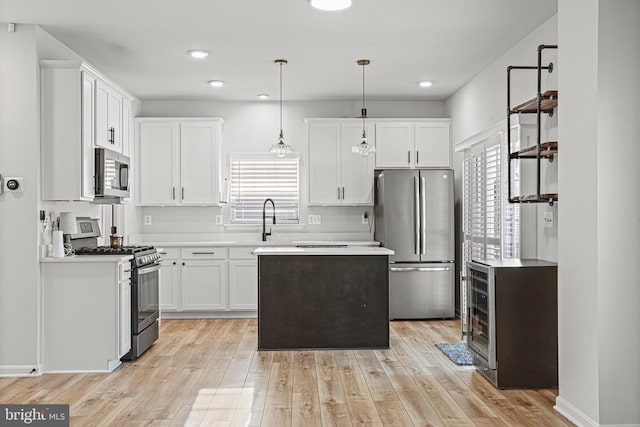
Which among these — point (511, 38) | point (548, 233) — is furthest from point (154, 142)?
point (548, 233)

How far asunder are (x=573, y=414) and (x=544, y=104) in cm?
207

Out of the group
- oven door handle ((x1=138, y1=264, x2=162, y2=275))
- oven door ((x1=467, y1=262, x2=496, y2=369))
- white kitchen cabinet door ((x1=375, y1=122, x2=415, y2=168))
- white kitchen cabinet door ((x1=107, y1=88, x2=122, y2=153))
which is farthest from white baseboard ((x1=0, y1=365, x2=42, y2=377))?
white kitchen cabinet door ((x1=375, y1=122, x2=415, y2=168))

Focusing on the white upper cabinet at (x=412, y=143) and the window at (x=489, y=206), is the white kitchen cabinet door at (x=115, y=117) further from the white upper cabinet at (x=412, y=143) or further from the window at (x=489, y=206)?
the window at (x=489, y=206)

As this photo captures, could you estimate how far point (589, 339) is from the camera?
3193 millimetres

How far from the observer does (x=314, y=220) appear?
7.46 m

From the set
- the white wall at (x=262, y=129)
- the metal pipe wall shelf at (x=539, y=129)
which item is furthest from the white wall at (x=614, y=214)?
the white wall at (x=262, y=129)

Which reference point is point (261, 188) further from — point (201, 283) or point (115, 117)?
point (115, 117)

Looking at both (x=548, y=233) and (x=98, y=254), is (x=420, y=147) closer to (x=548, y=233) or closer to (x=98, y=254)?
(x=548, y=233)

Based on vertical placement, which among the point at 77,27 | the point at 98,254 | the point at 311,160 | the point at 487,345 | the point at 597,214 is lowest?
the point at 487,345

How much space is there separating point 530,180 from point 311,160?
3.07m

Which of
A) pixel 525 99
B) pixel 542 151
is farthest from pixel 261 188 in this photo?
pixel 542 151

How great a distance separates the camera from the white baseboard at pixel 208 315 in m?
6.91

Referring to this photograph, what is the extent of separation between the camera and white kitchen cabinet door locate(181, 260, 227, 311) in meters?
6.82

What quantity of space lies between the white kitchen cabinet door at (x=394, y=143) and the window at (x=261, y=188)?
1064mm
